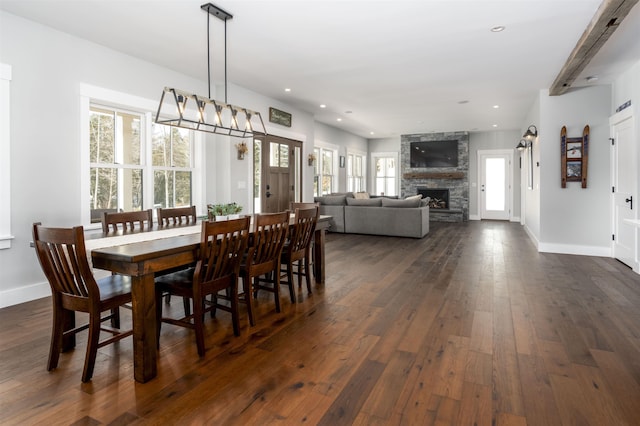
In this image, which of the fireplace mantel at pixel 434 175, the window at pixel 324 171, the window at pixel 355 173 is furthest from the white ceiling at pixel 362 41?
the window at pixel 355 173

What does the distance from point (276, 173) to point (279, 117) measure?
1028 mm

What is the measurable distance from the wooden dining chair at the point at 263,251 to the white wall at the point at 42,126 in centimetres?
227

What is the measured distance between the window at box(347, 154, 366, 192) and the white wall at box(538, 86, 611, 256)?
20.4ft

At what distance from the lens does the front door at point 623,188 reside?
493 centimetres

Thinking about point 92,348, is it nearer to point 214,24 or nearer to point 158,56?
point 214,24

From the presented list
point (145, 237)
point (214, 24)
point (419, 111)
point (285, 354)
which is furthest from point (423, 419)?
point (419, 111)

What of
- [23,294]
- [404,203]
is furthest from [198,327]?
[404,203]

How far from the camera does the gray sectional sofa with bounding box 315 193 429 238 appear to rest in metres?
7.66

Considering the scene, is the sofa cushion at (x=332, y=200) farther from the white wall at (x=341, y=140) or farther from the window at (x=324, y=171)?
the white wall at (x=341, y=140)

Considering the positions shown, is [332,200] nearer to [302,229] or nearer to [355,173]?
[355,173]

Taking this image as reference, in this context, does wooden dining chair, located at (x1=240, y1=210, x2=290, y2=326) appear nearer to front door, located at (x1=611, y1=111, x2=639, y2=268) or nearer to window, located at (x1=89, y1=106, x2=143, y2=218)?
window, located at (x1=89, y1=106, x2=143, y2=218)

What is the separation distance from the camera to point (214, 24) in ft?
12.3

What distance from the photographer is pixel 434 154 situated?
11875mm

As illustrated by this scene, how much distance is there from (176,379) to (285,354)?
2.20ft
